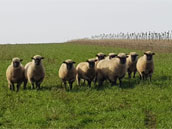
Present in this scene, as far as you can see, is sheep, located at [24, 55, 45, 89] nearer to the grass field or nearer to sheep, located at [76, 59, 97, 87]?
the grass field

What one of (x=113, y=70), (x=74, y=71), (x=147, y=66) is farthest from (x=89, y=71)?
(x=147, y=66)

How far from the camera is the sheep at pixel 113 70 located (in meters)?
12.9

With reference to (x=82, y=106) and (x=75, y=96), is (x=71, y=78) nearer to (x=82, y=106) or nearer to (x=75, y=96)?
(x=75, y=96)

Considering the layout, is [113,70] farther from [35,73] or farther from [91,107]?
[35,73]

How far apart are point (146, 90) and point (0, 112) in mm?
6494

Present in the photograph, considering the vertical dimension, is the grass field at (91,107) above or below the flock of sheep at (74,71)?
below

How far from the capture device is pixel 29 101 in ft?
34.5

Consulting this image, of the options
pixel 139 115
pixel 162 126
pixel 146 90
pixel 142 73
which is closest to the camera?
pixel 162 126

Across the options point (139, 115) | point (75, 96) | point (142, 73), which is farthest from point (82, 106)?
point (142, 73)

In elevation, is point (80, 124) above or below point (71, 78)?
below

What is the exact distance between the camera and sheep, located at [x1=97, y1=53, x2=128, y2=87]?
12945 mm

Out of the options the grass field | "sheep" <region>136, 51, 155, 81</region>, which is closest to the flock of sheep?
"sheep" <region>136, 51, 155, 81</region>

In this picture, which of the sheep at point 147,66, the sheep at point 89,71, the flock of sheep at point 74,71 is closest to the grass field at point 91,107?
the flock of sheep at point 74,71

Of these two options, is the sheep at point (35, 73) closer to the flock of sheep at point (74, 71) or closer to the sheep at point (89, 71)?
the flock of sheep at point (74, 71)
